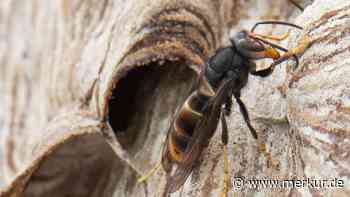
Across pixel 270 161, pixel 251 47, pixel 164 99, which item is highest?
pixel 251 47

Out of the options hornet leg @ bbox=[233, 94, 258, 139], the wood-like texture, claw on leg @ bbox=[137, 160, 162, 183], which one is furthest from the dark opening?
hornet leg @ bbox=[233, 94, 258, 139]

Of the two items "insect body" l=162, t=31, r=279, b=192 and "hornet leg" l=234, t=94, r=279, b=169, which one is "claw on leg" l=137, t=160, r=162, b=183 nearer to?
"insect body" l=162, t=31, r=279, b=192

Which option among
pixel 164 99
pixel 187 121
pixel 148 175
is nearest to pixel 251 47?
pixel 187 121

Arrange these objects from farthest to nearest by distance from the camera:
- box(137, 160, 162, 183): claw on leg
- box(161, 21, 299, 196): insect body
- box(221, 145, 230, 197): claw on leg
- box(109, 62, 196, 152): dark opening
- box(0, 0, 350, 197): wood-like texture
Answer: box(109, 62, 196, 152): dark opening < box(137, 160, 162, 183): claw on leg < box(161, 21, 299, 196): insect body < box(221, 145, 230, 197): claw on leg < box(0, 0, 350, 197): wood-like texture

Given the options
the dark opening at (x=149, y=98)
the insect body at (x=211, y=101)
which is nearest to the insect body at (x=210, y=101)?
the insect body at (x=211, y=101)

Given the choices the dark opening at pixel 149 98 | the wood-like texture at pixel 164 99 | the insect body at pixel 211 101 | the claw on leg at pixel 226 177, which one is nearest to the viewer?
the wood-like texture at pixel 164 99

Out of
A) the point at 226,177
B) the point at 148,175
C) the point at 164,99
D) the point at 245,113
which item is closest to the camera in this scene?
the point at 226,177

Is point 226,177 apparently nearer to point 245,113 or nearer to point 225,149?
point 225,149

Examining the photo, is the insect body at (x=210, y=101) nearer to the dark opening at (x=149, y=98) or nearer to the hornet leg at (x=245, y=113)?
the hornet leg at (x=245, y=113)
